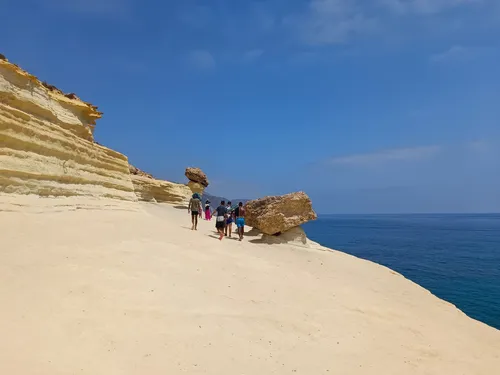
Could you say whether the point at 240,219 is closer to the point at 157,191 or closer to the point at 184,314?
the point at 184,314

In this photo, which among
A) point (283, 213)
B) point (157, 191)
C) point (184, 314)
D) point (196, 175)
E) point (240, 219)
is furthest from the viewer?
point (196, 175)

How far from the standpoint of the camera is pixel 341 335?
699 cm

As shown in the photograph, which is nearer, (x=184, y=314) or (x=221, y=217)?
(x=184, y=314)

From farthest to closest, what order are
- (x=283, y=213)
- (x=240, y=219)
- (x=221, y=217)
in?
(x=283, y=213) → (x=240, y=219) → (x=221, y=217)

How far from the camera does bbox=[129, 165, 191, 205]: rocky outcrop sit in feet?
100

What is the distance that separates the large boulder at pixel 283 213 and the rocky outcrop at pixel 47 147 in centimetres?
671

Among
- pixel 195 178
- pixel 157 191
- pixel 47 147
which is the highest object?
pixel 195 178

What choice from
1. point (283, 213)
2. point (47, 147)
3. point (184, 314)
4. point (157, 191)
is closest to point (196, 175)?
point (157, 191)

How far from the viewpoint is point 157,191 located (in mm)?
31625

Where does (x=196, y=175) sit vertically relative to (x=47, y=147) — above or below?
above

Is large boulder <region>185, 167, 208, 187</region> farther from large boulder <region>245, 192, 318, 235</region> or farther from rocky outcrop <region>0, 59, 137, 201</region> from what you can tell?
rocky outcrop <region>0, 59, 137, 201</region>

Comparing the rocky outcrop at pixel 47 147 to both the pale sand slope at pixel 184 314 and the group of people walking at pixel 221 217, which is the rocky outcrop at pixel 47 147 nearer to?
the pale sand slope at pixel 184 314

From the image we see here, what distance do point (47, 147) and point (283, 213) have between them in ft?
34.0

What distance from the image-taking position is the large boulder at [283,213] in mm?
16469
